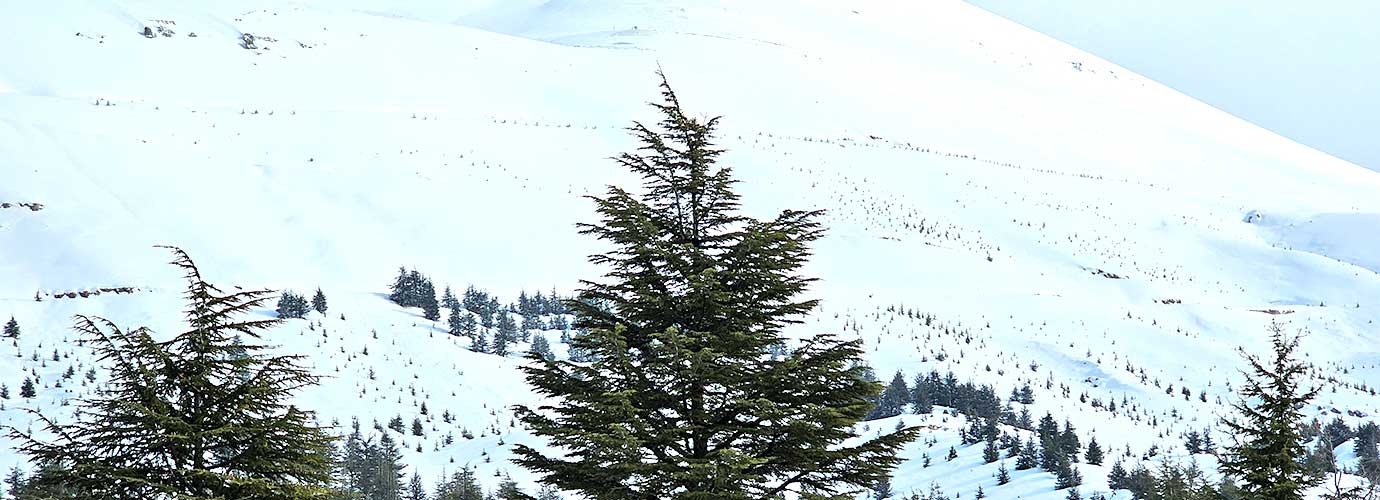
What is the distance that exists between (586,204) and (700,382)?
59821 mm

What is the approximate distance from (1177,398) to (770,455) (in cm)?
3655

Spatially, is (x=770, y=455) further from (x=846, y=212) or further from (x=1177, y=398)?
(x=846, y=212)

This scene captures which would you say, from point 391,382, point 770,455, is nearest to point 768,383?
point 770,455

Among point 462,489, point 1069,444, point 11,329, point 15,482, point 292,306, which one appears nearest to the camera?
point 15,482

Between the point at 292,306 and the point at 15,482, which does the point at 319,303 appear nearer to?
the point at 292,306

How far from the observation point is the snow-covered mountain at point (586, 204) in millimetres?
41469

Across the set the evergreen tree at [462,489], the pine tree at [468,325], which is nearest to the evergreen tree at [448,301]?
the pine tree at [468,325]

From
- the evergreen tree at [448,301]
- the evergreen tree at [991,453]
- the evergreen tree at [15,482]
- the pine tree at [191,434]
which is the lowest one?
the evergreen tree at [991,453]

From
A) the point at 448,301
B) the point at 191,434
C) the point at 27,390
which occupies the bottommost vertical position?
the point at 27,390

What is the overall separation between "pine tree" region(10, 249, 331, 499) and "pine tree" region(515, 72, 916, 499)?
1918 millimetres

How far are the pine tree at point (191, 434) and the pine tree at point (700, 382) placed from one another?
1918 mm

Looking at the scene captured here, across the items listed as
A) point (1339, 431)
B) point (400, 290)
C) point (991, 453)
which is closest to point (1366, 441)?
point (1339, 431)

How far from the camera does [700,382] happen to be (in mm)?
9695

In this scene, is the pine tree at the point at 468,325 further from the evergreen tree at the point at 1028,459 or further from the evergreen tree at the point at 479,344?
the evergreen tree at the point at 1028,459
